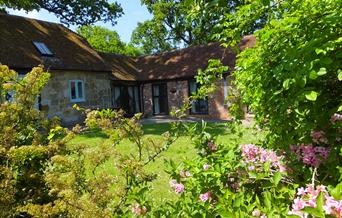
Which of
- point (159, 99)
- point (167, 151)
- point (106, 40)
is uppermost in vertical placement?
point (106, 40)

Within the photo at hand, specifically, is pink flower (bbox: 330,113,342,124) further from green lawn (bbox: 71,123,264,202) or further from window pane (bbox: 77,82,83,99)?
window pane (bbox: 77,82,83,99)

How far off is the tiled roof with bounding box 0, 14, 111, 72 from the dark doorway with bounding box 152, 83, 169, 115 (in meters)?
3.91

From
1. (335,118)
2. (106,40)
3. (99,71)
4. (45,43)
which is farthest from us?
(106,40)

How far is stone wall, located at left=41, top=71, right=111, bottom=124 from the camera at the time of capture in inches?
753

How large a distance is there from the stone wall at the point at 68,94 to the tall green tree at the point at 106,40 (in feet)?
105

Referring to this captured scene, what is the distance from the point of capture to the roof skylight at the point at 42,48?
1940cm

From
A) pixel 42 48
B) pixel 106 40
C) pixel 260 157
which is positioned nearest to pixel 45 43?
pixel 42 48

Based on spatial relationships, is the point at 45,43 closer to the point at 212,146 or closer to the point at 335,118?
the point at 212,146

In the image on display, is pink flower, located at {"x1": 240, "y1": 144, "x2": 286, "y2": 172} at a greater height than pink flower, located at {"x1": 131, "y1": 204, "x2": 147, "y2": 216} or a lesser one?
greater

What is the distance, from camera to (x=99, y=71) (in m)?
21.6

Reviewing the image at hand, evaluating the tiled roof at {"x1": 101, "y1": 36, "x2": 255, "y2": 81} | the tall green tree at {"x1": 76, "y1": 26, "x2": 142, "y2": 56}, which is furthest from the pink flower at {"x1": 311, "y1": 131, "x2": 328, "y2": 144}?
the tall green tree at {"x1": 76, "y1": 26, "x2": 142, "y2": 56}

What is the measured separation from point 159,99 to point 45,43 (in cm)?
817

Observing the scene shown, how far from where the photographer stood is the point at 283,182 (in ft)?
9.57

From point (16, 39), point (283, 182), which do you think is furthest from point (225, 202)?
point (16, 39)
